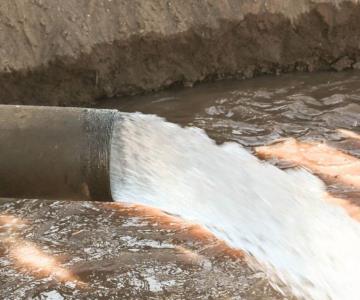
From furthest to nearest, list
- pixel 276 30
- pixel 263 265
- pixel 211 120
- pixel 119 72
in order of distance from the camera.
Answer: pixel 276 30
pixel 119 72
pixel 211 120
pixel 263 265

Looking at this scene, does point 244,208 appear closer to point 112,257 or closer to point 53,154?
point 112,257

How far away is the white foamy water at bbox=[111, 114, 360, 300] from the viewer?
2.95m

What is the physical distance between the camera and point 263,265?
299 cm

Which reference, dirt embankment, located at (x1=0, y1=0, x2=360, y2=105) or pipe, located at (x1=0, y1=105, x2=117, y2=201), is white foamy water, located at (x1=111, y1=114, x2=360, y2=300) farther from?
dirt embankment, located at (x1=0, y1=0, x2=360, y2=105)

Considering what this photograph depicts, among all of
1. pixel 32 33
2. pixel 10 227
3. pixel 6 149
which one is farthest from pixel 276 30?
pixel 6 149

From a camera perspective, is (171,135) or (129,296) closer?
(129,296)

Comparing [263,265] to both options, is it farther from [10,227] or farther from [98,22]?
[98,22]

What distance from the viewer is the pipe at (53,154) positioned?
264cm

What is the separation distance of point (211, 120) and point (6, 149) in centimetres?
247

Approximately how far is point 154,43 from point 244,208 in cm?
250

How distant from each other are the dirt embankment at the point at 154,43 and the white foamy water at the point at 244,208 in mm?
1822

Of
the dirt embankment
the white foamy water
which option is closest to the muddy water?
the white foamy water

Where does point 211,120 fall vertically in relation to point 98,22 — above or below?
below

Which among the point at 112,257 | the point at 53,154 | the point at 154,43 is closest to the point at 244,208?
the point at 112,257
